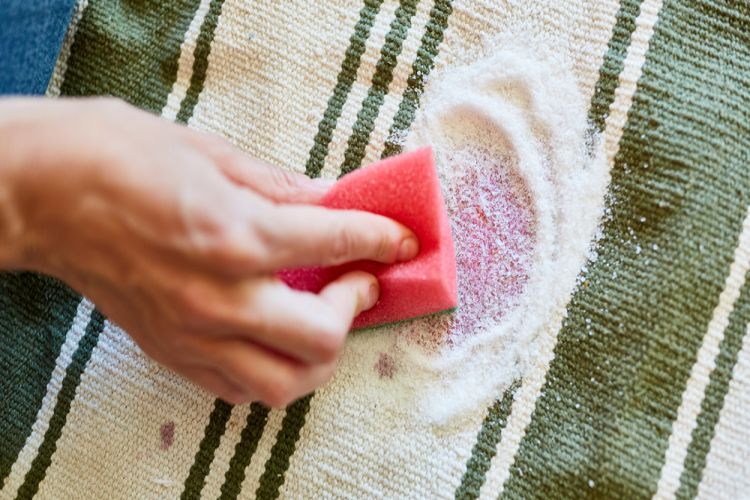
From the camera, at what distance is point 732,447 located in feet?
1.92

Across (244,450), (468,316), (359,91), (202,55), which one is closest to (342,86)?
(359,91)

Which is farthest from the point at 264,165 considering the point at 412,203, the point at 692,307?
the point at 692,307

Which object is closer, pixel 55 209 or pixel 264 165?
pixel 55 209

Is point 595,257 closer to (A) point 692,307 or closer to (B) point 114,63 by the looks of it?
(A) point 692,307

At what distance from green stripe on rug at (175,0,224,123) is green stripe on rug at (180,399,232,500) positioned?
1.00 feet

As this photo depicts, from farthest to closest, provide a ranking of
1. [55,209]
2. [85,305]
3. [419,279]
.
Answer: [85,305] → [419,279] → [55,209]

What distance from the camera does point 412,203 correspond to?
589 millimetres

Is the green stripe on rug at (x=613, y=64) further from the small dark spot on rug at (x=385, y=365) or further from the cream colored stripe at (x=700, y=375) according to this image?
the small dark spot on rug at (x=385, y=365)

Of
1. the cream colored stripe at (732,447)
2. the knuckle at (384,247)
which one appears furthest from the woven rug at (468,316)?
the knuckle at (384,247)

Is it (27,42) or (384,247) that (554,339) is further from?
(27,42)

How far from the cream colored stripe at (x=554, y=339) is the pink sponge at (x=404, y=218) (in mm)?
106

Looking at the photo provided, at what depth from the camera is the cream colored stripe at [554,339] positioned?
0.61 metres

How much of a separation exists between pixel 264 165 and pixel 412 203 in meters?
0.13

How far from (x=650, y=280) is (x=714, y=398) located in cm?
11
